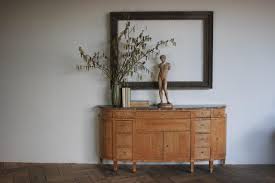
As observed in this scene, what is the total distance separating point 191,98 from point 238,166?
1099 millimetres

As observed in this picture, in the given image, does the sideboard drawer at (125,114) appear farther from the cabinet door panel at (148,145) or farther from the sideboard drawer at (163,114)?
the cabinet door panel at (148,145)

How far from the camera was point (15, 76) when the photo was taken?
443 centimetres

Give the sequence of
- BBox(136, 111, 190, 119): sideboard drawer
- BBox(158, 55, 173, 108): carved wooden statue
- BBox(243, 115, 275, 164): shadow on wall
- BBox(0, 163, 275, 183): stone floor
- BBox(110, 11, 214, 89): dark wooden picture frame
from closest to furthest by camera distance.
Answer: BBox(0, 163, 275, 183): stone floor < BBox(136, 111, 190, 119): sideboard drawer < BBox(158, 55, 173, 108): carved wooden statue < BBox(110, 11, 214, 89): dark wooden picture frame < BBox(243, 115, 275, 164): shadow on wall

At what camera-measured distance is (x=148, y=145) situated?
4090 mm

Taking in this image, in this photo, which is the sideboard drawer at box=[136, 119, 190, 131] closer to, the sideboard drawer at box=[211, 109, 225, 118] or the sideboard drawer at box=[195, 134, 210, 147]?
the sideboard drawer at box=[195, 134, 210, 147]

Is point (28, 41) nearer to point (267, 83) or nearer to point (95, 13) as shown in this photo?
point (95, 13)

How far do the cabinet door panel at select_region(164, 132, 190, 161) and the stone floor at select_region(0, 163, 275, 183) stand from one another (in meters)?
0.21

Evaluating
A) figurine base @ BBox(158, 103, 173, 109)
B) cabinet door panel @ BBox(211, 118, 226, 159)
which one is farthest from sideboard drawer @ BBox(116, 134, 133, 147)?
cabinet door panel @ BBox(211, 118, 226, 159)

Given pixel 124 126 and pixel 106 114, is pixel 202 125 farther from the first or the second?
pixel 106 114

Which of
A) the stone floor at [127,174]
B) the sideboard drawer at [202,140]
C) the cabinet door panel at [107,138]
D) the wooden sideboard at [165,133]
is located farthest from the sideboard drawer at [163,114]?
the stone floor at [127,174]

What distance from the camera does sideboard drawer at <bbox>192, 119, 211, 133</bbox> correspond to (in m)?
4.07

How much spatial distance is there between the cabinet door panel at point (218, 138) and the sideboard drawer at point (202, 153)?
0.06 metres

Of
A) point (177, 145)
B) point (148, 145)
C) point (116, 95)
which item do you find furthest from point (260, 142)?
point (116, 95)

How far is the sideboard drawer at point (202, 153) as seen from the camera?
161 inches
